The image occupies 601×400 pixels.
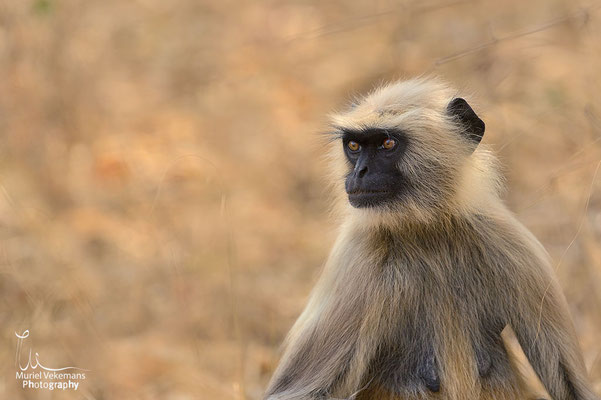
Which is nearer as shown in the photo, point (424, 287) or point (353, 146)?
point (424, 287)

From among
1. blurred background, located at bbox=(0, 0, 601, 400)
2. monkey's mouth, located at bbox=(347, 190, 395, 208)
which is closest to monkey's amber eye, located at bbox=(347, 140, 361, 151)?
monkey's mouth, located at bbox=(347, 190, 395, 208)

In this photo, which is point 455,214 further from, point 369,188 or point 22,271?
point 22,271

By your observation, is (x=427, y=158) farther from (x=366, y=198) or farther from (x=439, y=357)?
(x=439, y=357)

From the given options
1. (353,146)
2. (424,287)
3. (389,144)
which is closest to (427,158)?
(389,144)

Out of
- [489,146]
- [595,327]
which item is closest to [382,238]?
[489,146]

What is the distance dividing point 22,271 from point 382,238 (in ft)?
9.74

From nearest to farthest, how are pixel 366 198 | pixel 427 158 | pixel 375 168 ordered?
pixel 366 198
pixel 375 168
pixel 427 158

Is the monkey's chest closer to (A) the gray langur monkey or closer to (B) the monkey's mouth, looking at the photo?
(A) the gray langur monkey

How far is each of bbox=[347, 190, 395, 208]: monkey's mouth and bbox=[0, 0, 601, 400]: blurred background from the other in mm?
899

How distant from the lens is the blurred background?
5430mm

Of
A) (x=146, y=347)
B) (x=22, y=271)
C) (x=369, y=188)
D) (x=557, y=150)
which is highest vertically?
(x=369, y=188)

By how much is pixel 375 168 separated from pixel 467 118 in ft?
1.64

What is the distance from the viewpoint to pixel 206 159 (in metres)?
4.54

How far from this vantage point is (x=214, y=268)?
22.6 feet
